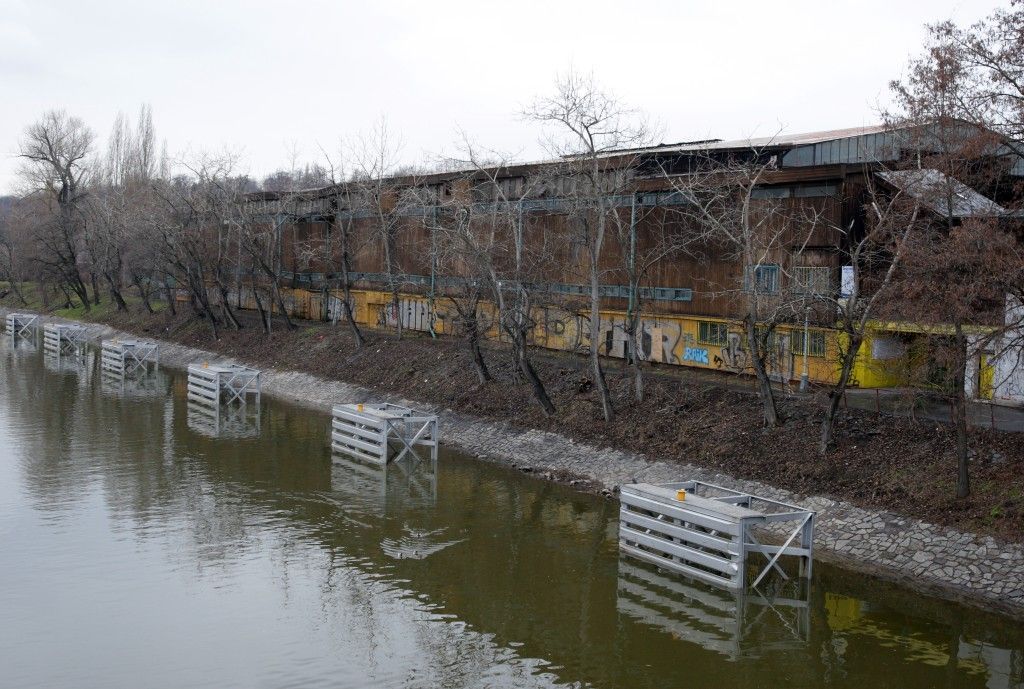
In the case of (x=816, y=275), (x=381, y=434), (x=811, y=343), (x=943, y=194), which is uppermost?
(x=943, y=194)

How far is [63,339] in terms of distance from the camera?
199ft

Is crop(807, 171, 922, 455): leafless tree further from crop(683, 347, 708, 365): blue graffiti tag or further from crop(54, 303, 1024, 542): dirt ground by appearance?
crop(683, 347, 708, 365): blue graffiti tag

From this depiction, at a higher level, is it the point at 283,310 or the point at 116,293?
the point at 116,293

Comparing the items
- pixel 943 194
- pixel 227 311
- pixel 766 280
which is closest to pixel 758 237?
pixel 766 280

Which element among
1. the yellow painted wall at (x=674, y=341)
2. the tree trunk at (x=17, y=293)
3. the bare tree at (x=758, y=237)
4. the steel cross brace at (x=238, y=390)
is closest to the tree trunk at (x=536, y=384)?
the yellow painted wall at (x=674, y=341)

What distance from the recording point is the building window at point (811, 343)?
3062 cm

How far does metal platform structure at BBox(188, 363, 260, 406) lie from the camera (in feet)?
129

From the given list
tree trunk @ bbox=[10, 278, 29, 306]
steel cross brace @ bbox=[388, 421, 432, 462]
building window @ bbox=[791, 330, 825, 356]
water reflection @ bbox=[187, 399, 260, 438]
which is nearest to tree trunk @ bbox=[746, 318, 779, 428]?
building window @ bbox=[791, 330, 825, 356]

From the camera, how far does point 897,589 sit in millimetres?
19359

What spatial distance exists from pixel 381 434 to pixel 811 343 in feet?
44.6

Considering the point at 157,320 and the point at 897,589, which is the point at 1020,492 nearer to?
the point at 897,589

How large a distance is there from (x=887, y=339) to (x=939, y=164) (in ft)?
36.2

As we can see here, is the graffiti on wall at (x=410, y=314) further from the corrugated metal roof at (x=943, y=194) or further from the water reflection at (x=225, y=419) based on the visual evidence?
the corrugated metal roof at (x=943, y=194)

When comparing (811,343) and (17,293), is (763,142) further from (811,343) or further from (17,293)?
(17,293)
